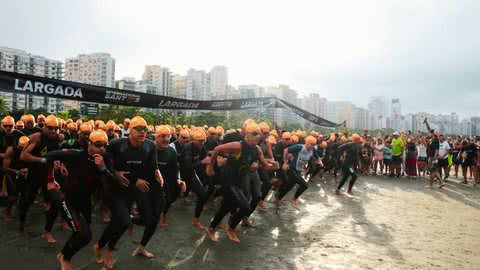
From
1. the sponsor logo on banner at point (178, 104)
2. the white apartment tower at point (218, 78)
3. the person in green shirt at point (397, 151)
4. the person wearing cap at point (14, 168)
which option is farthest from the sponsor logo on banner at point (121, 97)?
the white apartment tower at point (218, 78)

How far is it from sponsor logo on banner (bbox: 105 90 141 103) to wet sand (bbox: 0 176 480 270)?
5.68 metres

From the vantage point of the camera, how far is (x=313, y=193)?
12.8m

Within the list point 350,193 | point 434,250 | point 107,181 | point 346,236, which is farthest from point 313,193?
point 107,181

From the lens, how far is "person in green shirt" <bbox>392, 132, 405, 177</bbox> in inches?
739

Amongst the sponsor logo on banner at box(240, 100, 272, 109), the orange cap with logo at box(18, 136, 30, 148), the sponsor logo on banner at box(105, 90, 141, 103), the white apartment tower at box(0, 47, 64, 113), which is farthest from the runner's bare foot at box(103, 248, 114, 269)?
the white apartment tower at box(0, 47, 64, 113)

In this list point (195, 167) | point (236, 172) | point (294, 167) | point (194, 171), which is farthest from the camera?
point (294, 167)

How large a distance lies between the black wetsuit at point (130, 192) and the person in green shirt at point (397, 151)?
53.1 feet

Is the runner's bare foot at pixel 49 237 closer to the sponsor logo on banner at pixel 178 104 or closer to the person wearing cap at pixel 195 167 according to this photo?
the person wearing cap at pixel 195 167

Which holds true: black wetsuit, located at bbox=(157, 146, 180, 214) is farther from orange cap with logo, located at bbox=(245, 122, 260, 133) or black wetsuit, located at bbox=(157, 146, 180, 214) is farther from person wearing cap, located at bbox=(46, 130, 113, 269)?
person wearing cap, located at bbox=(46, 130, 113, 269)

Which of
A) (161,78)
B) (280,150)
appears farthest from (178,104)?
(161,78)

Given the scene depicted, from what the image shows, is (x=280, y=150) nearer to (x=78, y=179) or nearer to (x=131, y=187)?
(x=131, y=187)

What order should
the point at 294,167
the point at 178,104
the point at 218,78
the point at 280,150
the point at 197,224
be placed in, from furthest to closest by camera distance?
1. the point at 218,78
2. the point at 178,104
3. the point at 280,150
4. the point at 294,167
5. the point at 197,224

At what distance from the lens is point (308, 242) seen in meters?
6.83

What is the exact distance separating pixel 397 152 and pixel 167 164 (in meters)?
15.3
